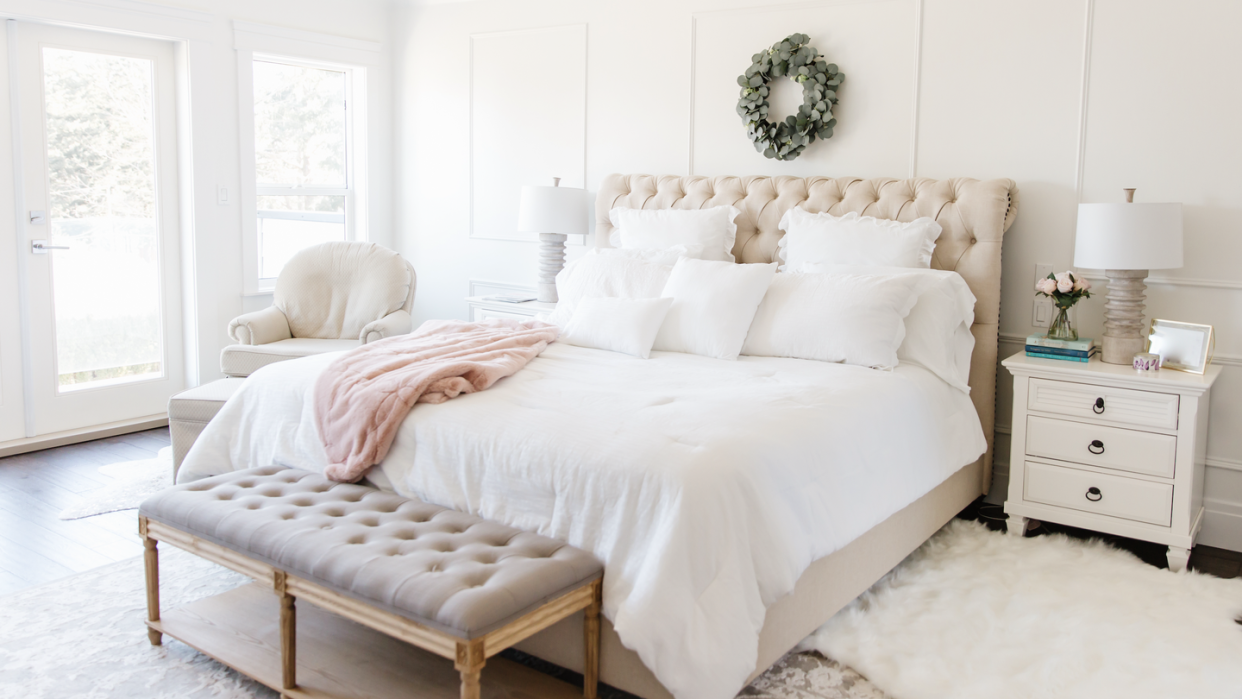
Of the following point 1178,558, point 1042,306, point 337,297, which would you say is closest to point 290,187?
point 337,297

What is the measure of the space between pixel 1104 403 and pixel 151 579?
3.04 m

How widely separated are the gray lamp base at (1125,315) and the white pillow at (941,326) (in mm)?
470

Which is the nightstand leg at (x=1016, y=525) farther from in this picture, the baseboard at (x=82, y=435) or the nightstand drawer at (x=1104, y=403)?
the baseboard at (x=82, y=435)

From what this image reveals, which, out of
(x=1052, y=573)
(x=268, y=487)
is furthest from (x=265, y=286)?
(x=1052, y=573)

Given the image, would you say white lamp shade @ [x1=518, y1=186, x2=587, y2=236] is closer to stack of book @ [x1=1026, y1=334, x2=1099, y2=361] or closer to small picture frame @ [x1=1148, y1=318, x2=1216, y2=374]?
stack of book @ [x1=1026, y1=334, x2=1099, y2=361]

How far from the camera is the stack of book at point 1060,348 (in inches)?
133

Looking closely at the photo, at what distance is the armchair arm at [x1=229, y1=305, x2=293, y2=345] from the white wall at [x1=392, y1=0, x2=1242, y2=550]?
5.03 ft

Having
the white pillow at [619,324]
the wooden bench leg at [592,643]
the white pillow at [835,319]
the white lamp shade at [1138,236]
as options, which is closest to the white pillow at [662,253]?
the white pillow at [619,324]

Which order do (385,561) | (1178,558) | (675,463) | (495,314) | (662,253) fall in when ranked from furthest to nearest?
(495,314) → (662,253) → (1178,558) → (675,463) → (385,561)

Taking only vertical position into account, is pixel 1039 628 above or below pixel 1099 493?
below

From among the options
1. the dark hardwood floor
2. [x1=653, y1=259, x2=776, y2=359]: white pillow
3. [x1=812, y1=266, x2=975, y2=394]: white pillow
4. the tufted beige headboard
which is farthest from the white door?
[x1=812, y1=266, x2=975, y2=394]: white pillow

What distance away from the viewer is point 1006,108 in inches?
147

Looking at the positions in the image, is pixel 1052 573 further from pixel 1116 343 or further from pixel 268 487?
pixel 268 487

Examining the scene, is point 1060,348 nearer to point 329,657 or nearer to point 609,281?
point 609,281
